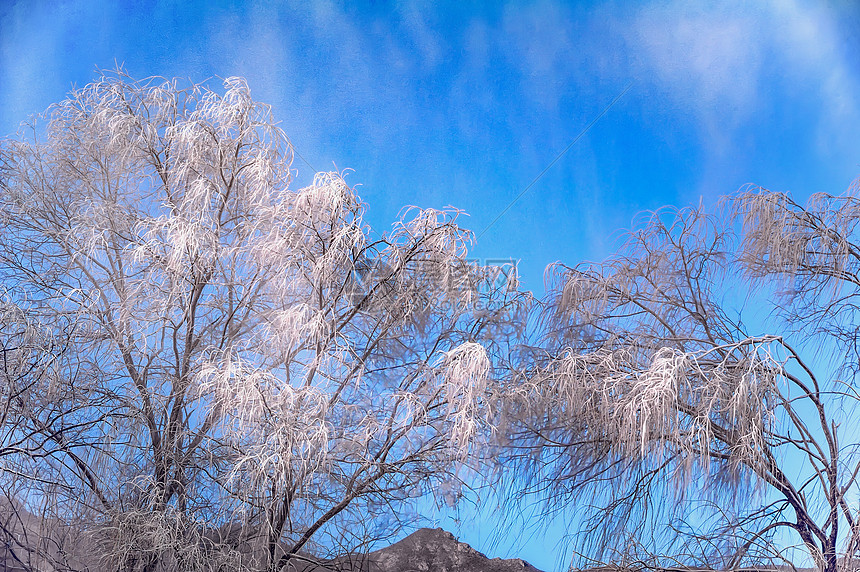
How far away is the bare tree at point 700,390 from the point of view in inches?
195

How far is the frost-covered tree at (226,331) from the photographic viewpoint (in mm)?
4996

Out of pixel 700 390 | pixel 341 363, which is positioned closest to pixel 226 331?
pixel 341 363

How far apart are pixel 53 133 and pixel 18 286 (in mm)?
1240

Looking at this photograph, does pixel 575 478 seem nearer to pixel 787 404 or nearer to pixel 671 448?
pixel 671 448

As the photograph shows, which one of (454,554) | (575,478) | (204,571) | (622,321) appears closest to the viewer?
(204,571)

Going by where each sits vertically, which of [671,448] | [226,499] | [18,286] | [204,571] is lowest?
[204,571]

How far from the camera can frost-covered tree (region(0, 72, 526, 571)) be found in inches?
197

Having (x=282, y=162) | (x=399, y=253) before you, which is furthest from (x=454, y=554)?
(x=282, y=162)

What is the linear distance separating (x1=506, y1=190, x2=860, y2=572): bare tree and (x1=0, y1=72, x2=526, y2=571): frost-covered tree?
2.29 ft

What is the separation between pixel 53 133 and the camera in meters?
6.33

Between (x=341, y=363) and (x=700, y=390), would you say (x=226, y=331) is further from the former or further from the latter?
(x=700, y=390)

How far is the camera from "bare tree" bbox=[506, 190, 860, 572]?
496 cm

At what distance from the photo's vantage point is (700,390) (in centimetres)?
539

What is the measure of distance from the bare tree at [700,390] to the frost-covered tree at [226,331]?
2.29 ft
